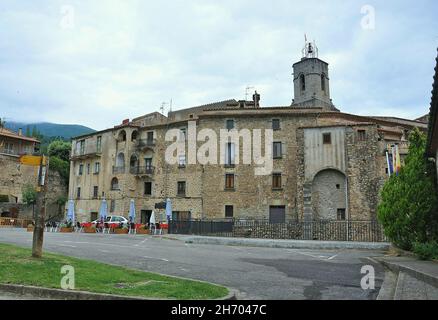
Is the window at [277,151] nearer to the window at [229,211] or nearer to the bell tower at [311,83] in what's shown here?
the window at [229,211]

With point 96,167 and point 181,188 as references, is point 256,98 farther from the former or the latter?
point 96,167

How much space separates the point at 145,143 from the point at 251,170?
13684mm

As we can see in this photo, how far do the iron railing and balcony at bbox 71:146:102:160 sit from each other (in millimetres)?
23050

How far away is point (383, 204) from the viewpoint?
55.7ft

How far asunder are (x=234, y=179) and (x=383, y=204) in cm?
2503

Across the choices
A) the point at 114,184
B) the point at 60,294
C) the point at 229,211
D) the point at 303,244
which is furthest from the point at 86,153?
the point at 60,294

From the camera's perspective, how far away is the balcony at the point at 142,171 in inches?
1793

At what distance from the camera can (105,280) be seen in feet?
27.2

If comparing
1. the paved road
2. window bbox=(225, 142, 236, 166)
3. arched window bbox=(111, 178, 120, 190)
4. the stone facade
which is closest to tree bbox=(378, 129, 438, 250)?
the paved road

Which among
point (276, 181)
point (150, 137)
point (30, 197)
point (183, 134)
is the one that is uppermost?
point (150, 137)

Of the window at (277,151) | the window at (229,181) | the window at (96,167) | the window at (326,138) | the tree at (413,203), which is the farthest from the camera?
the window at (96,167)

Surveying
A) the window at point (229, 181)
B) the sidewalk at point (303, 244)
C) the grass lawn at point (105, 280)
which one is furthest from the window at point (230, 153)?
the grass lawn at point (105, 280)

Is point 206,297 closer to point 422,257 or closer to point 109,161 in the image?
point 422,257

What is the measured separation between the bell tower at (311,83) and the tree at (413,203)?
43861 millimetres
